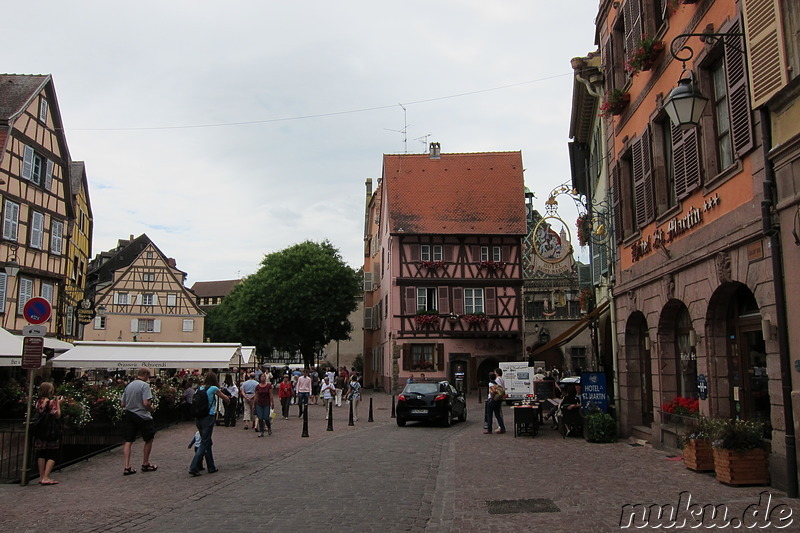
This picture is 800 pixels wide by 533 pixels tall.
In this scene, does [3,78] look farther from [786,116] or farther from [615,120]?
[786,116]

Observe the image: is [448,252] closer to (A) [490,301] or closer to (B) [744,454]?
(A) [490,301]

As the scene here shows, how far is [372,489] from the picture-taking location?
970cm

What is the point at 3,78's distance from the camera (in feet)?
98.8

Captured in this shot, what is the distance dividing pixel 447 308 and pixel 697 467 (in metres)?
30.1

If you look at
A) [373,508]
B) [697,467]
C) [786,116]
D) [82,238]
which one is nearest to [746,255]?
[786,116]

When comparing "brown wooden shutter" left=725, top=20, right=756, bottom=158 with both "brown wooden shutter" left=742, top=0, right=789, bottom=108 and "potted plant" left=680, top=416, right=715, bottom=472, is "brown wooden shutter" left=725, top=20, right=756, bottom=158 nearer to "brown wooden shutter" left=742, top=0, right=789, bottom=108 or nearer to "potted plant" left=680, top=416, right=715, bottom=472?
"brown wooden shutter" left=742, top=0, right=789, bottom=108

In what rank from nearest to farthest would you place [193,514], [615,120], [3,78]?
[193,514], [615,120], [3,78]

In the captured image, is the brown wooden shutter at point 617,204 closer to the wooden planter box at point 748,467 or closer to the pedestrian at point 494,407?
the pedestrian at point 494,407

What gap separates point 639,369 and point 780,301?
283 inches

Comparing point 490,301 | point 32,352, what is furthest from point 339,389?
point 32,352

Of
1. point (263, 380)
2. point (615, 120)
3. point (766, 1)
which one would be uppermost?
point (615, 120)

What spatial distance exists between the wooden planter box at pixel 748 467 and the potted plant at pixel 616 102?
8492 millimetres

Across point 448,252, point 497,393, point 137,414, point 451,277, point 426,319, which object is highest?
point 448,252

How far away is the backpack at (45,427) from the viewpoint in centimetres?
1070
